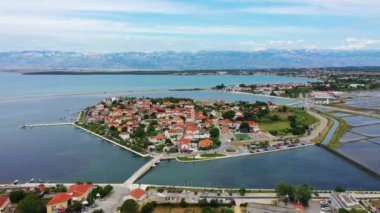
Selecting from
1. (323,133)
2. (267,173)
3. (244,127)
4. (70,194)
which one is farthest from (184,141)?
(323,133)

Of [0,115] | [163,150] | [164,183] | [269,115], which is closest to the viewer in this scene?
[164,183]

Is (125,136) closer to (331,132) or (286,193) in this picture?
(286,193)

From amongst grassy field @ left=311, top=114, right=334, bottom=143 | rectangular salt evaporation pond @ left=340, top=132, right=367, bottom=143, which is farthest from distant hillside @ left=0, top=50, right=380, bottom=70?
rectangular salt evaporation pond @ left=340, top=132, right=367, bottom=143

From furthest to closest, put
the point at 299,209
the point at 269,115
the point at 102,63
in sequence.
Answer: the point at 102,63, the point at 269,115, the point at 299,209

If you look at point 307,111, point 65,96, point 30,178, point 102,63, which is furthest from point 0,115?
point 102,63

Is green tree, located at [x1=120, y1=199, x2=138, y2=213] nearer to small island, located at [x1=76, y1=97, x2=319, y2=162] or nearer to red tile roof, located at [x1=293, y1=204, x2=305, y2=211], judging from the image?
red tile roof, located at [x1=293, y1=204, x2=305, y2=211]

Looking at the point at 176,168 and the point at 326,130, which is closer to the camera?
the point at 176,168

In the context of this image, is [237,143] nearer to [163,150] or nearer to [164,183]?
[163,150]
